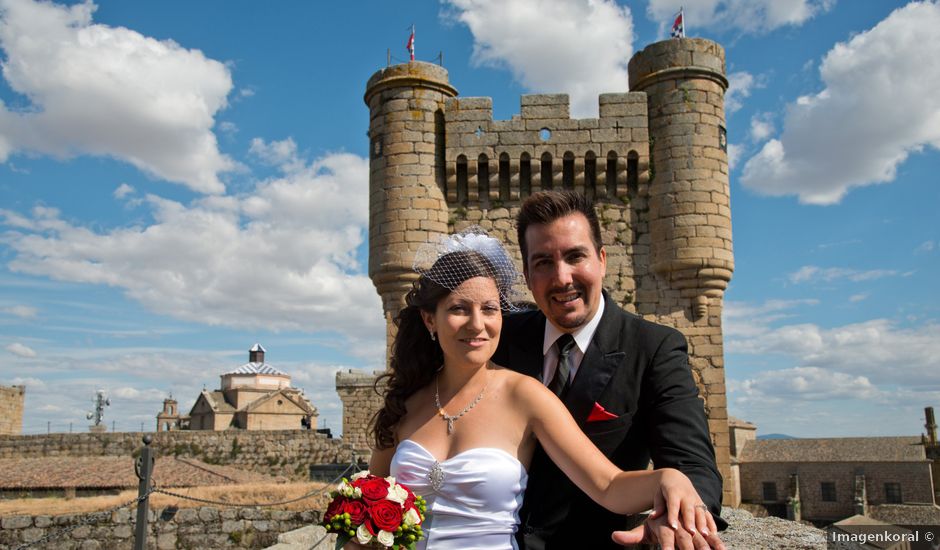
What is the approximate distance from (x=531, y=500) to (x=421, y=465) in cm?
45

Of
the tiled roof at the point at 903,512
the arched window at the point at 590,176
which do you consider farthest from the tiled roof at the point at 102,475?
the tiled roof at the point at 903,512

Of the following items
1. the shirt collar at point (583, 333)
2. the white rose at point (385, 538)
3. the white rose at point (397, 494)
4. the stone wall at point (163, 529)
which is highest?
the shirt collar at point (583, 333)

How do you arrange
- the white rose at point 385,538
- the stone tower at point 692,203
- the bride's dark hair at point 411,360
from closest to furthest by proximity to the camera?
the white rose at point 385,538 < the bride's dark hair at point 411,360 < the stone tower at point 692,203

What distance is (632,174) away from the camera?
11641mm

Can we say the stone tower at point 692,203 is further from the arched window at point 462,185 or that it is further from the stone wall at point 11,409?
the stone wall at point 11,409

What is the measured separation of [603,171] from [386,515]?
949 centimetres

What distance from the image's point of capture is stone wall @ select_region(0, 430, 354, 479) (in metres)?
20.6

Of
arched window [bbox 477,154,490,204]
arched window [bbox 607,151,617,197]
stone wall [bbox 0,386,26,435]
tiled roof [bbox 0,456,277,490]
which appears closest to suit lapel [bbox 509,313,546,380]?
arched window [bbox 477,154,490,204]

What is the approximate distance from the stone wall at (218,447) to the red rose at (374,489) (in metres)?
A: 17.3

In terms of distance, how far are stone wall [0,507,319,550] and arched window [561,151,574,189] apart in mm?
6475

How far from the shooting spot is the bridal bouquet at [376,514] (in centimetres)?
260

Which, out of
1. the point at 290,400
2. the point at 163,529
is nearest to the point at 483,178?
the point at 163,529

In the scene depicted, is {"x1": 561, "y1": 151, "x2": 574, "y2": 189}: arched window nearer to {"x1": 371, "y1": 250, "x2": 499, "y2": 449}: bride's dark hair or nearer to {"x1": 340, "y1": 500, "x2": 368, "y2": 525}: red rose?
{"x1": 371, "y1": 250, "x2": 499, "y2": 449}: bride's dark hair

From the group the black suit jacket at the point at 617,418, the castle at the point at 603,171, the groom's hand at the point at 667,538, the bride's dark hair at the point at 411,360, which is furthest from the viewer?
the castle at the point at 603,171
